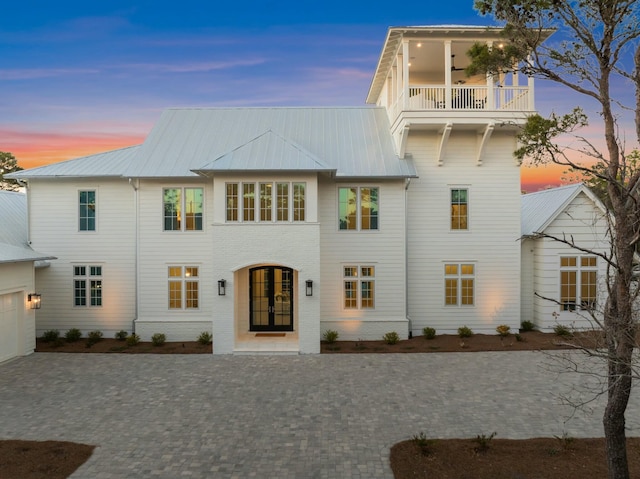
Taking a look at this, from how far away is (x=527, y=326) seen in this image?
17.0 meters

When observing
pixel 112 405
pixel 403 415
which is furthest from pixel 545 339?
pixel 112 405

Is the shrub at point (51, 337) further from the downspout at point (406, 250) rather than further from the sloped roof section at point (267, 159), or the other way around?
the downspout at point (406, 250)

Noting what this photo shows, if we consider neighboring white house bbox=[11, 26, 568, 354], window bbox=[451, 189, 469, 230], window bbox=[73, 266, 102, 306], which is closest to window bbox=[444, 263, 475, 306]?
neighboring white house bbox=[11, 26, 568, 354]

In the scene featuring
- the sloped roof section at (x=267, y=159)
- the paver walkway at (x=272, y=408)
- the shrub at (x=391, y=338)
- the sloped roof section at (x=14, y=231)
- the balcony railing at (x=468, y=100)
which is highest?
the balcony railing at (x=468, y=100)

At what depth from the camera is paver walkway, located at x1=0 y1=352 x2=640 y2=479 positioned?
7344 millimetres

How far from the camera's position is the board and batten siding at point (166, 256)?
16281 millimetres

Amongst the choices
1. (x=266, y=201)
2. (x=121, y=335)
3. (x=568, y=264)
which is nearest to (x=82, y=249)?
(x=121, y=335)

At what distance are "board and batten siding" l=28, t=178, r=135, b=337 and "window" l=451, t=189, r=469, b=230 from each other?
13269 millimetres

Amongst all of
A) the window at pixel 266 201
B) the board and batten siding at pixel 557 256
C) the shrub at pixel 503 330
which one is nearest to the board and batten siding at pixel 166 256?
the window at pixel 266 201

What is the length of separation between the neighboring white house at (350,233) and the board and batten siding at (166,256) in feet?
0.14

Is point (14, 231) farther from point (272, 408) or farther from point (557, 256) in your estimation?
point (557, 256)

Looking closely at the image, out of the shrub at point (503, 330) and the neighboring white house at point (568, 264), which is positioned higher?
Answer: the neighboring white house at point (568, 264)

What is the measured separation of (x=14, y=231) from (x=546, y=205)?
23437 millimetres

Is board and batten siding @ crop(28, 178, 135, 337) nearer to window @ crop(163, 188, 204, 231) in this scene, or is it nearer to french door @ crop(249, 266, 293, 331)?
window @ crop(163, 188, 204, 231)
